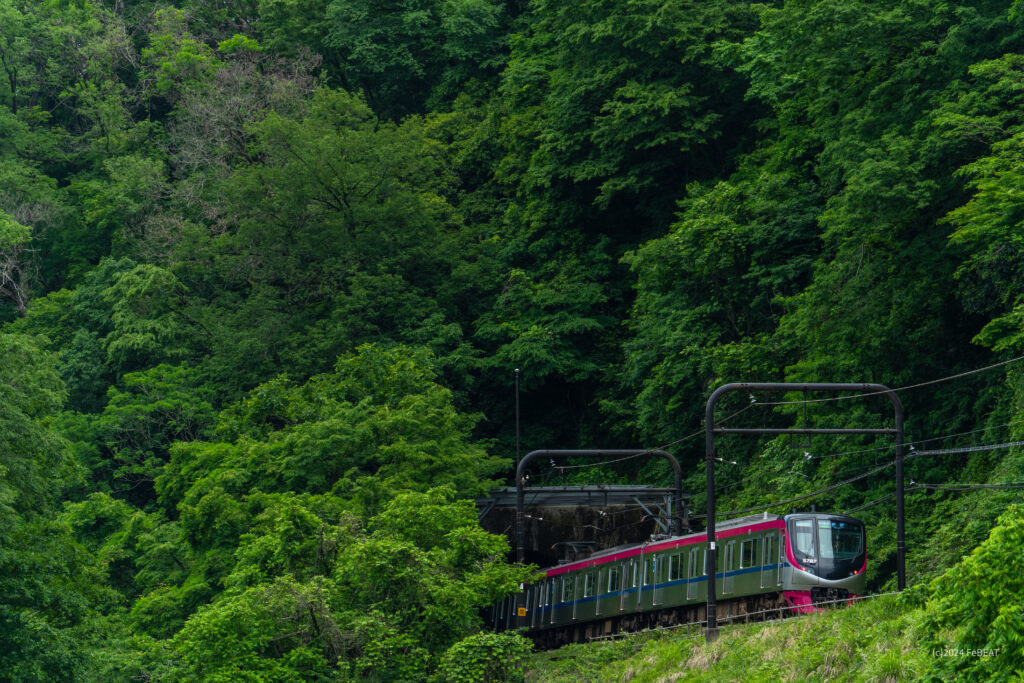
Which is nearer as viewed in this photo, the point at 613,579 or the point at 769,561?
the point at 769,561

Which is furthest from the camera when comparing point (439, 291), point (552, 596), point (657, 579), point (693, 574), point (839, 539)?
point (439, 291)

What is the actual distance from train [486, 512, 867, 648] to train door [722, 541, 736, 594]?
0.9 inches

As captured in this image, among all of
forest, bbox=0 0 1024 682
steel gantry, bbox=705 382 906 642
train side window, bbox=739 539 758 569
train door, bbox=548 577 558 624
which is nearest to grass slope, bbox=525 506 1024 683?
forest, bbox=0 0 1024 682

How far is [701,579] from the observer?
30516mm

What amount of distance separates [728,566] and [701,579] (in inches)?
37.6

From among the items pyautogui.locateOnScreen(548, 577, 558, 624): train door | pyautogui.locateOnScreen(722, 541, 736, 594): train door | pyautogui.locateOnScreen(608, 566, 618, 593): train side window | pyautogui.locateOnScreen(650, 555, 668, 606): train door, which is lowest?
pyautogui.locateOnScreen(548, 577, 558, 624): train door

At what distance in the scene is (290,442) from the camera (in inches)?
1464

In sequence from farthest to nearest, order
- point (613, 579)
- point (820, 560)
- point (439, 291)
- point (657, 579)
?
point (439, 291)
point (613, 579)
point (657, 579)
point (820, 560)

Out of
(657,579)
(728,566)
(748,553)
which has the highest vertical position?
(748,553)

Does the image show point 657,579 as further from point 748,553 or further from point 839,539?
point 839,539

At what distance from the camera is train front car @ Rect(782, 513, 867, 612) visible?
27609 millimetres

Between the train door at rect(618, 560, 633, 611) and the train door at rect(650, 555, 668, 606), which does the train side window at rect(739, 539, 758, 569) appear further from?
the train door at rect(618, 560, 633, 611)

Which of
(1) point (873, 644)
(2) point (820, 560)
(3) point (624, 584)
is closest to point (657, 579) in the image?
(3) point (624, 584)

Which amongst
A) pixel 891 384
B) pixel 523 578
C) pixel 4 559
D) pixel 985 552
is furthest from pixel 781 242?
pixel 985 552
